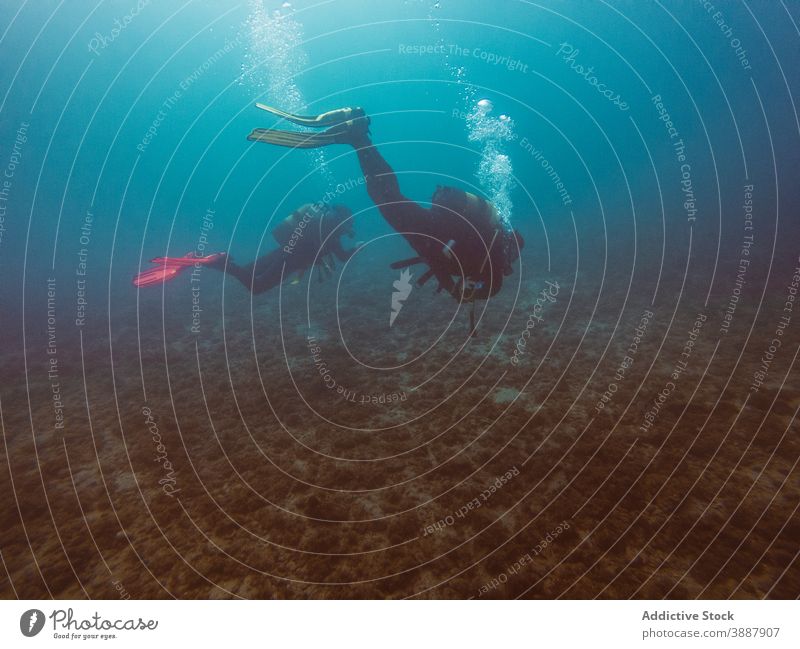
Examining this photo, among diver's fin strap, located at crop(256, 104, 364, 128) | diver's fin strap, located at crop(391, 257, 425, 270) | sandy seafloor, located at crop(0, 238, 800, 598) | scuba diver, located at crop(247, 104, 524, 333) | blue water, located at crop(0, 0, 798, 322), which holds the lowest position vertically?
sandy seafloor, located at crop(0, 238, 800, 598)

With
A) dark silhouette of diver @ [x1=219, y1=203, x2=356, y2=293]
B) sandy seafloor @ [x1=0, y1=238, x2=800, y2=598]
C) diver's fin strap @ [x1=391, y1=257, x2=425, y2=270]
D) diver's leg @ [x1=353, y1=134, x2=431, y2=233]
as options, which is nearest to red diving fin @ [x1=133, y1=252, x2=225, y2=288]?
dark silhouette of diver @ [x1=219, y1=203, x2=356, y2=293]

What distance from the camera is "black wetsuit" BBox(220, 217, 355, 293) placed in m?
10.8

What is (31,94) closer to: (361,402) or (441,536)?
(361,402)

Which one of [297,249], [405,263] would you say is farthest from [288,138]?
[297,249]

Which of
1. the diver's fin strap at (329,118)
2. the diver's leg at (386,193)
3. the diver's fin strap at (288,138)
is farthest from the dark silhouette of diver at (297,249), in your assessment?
the diver's fin strap at (329,118)

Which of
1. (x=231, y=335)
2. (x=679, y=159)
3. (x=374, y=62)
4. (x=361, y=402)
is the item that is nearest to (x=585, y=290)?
A: (x=361, y=402)

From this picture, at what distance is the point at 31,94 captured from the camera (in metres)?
39.9

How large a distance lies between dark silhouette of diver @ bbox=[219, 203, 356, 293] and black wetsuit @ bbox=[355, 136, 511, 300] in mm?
2783

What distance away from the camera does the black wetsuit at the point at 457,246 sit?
269 inches

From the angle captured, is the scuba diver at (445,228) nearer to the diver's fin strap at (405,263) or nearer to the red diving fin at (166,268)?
the diver's fin strap at (405,263)

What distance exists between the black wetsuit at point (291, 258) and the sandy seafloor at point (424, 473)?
3.38 meters

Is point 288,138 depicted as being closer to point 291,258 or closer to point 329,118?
point 329,118

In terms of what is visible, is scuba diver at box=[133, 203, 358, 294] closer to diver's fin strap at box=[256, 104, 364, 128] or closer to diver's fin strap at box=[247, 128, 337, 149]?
diver's fin strap at box=[247, 128, 337, 149]
